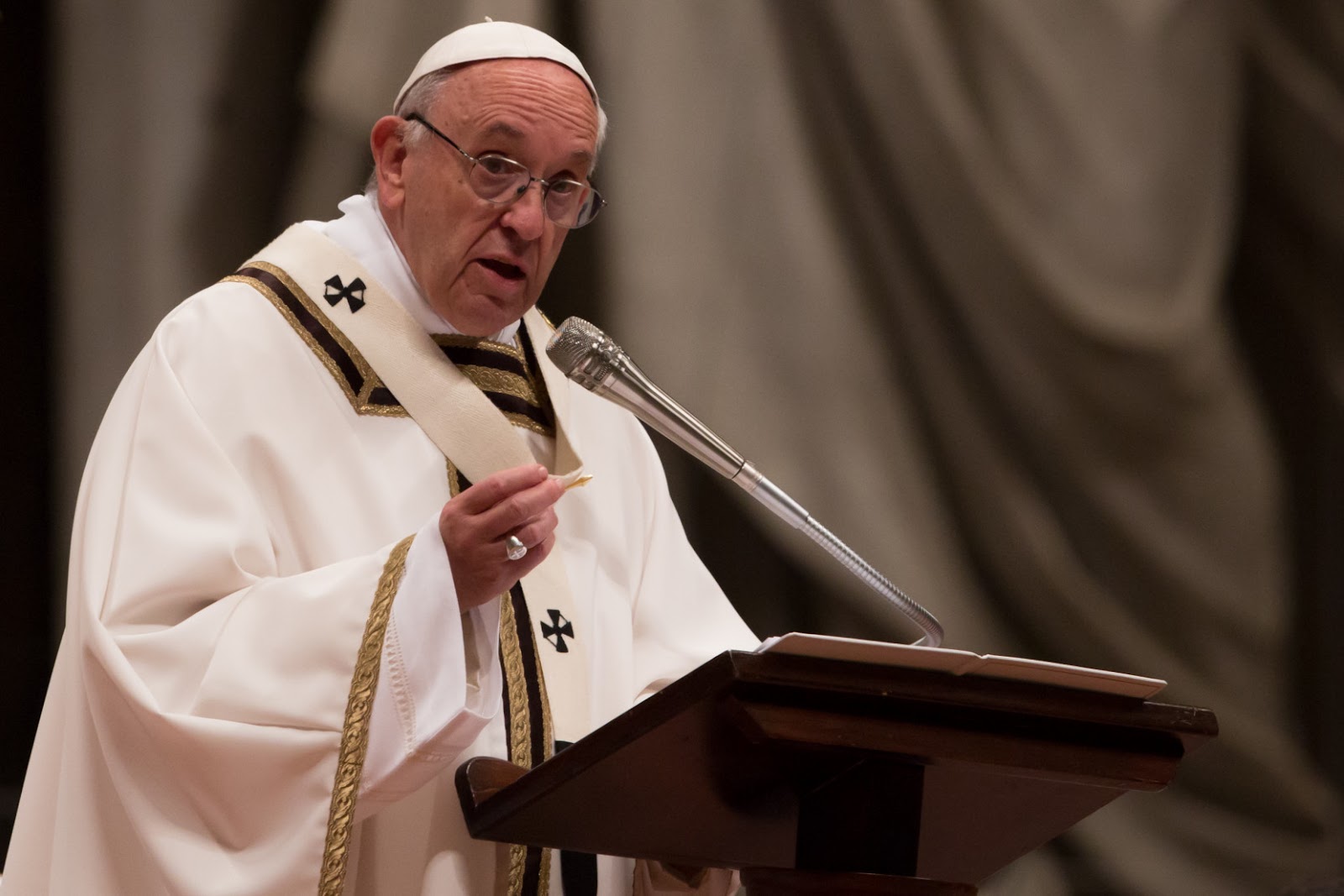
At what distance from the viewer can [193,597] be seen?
86.5 inches

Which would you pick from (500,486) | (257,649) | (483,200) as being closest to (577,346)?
(500,486)

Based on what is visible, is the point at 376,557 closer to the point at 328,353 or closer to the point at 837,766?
the point at 328,353

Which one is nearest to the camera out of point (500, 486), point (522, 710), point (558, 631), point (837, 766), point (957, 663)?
point (957, 663)

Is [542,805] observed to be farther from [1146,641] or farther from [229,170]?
[1146,641]

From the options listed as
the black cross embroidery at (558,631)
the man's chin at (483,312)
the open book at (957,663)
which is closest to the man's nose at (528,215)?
the man's chin at (483,312)

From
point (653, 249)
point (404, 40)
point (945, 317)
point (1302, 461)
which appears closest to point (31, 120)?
point (404, 40)

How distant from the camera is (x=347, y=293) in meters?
2.69

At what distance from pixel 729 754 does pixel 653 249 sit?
274cm

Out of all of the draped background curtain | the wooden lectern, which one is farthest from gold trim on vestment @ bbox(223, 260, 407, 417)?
the draped background curtain

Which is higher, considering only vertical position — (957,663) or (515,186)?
(515,186)

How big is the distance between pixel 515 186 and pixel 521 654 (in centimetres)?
76

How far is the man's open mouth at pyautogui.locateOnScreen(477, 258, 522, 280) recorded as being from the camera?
267 cm

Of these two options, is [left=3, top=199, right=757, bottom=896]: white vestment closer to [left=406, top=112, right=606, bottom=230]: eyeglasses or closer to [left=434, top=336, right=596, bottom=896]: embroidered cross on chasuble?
[left=434, top=336, right=596, bottom=896]: embroidered cross on chasuble

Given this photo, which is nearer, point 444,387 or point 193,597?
point 193,597
